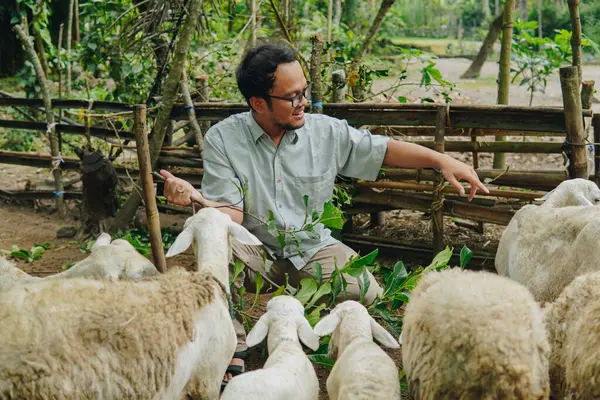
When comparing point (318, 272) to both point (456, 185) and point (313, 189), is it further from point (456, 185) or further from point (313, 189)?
point (456, 185)

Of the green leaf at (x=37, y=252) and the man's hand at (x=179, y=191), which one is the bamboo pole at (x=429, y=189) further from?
the green leaf at (x=37, y=252)

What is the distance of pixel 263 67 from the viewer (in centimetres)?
454

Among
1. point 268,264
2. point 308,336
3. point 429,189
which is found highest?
point 429,189

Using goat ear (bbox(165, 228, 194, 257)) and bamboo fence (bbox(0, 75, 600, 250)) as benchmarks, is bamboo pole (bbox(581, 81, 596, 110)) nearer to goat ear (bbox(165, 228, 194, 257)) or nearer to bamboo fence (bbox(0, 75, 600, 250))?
bamboo fence (bbox(0, 75, 600, 250))

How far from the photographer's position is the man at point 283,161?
454 cm

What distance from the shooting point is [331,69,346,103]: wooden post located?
625 centimetres

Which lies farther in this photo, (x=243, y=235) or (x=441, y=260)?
(x=441, y=260)

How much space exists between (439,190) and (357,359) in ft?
8.54

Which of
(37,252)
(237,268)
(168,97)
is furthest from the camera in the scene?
(37,252)

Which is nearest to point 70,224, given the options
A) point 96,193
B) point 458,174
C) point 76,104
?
point 96,193

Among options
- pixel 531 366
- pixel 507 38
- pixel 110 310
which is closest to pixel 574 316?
pixel 531 366

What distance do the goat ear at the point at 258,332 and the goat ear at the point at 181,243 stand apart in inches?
22.6

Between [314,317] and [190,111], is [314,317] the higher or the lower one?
the lower one

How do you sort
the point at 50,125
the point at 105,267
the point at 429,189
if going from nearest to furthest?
the point at 105,267
the point at 429,189
the point at 50,125
